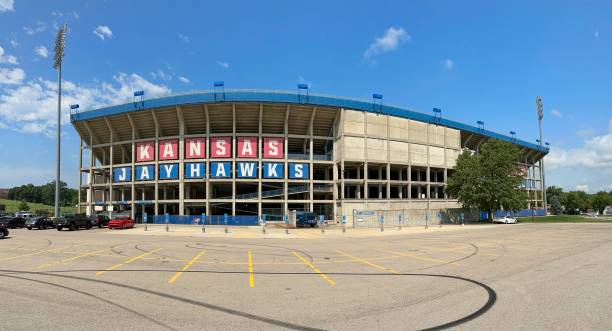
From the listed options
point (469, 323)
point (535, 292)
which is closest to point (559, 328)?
point (469, 323)

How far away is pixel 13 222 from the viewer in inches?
1577

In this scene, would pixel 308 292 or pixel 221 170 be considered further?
pixel 221 170

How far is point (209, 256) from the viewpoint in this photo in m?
→ 15.3

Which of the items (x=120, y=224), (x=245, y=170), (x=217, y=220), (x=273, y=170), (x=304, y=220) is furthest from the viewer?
(x=273, y=170)

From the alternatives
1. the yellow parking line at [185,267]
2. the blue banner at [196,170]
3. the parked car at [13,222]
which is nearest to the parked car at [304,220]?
the blue banner at [196,170]

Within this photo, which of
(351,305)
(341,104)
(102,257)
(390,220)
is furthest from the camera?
(341,104)

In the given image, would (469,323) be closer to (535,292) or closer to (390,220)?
(535,292)

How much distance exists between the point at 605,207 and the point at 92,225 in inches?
6831

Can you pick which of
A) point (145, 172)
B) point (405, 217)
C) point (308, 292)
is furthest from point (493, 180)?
point (145, 172)

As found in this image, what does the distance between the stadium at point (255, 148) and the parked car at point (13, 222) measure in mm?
9188

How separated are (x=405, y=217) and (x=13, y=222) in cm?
4667

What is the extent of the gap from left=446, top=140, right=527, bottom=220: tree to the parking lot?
39273 millimetres

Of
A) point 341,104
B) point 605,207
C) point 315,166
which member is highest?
point 341,104

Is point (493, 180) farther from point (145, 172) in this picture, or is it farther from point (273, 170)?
point (145, 172)
